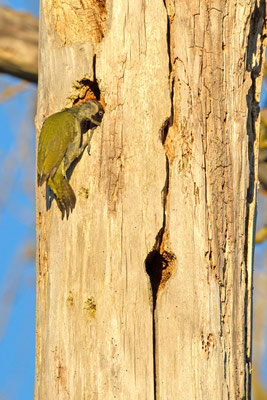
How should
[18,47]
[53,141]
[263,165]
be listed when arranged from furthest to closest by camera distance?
1. [263,165]
2. [18,47]
3. [53,141]

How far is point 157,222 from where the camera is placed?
3.51 m

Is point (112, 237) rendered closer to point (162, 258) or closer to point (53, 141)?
point (162, 258)

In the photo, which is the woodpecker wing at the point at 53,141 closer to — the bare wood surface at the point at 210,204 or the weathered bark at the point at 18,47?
the bare wood surface at the point at 210,204

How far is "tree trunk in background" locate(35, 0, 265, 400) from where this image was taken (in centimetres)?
345

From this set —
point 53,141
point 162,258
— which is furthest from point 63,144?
point 162,258

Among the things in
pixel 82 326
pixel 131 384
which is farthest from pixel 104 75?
pixel 131 384

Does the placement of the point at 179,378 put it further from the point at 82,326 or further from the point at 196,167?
the point at 196,167

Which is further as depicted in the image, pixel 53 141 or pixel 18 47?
pixel 18 47

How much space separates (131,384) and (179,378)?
0.23 m

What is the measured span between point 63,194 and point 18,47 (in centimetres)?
408

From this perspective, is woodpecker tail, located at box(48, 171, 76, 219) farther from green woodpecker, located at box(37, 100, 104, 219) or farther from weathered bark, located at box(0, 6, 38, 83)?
weathered bark, located at box(0, 6, 38, 83)

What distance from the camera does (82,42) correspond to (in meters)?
3.86

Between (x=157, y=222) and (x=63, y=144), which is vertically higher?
(x=63, y=144)

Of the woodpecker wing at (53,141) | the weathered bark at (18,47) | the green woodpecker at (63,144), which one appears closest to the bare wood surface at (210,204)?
the green woodpecker at (63,144)
